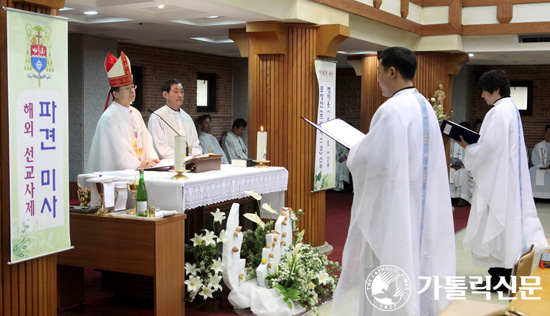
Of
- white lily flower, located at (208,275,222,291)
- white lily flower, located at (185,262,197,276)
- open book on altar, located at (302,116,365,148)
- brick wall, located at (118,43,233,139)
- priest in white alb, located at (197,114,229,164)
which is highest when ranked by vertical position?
brick wall, located at (118,43,233,139)

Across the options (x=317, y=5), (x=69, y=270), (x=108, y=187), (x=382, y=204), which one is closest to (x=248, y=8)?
(x=317, y=5)

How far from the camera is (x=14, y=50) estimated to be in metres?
3.80

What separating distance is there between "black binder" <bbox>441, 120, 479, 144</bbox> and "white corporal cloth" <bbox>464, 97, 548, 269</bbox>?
38 centimetres

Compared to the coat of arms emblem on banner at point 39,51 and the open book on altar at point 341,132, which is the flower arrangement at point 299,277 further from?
the coat of arms emblem on banner at point 39,51

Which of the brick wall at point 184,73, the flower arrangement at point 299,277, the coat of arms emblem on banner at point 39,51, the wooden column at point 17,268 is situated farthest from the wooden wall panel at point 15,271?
the brick wall at point 184,73

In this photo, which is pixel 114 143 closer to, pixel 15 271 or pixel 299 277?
pixel 299 277

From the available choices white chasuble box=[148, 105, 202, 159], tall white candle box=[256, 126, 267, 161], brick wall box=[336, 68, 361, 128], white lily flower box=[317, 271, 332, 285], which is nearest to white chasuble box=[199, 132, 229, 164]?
white chasuble box=[148, 105, 202, 159]

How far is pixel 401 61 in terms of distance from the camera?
3.89 metres

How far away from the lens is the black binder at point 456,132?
5.29 metres

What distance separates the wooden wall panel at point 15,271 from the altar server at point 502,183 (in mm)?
3815

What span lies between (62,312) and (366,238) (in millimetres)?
3055

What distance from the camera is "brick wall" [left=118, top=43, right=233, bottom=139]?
12.6m

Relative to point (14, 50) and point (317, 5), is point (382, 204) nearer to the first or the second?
point (14, 50)

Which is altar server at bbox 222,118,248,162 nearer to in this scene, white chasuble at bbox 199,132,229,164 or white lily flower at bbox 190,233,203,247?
white chasuble at bbox 199,132,229,164
